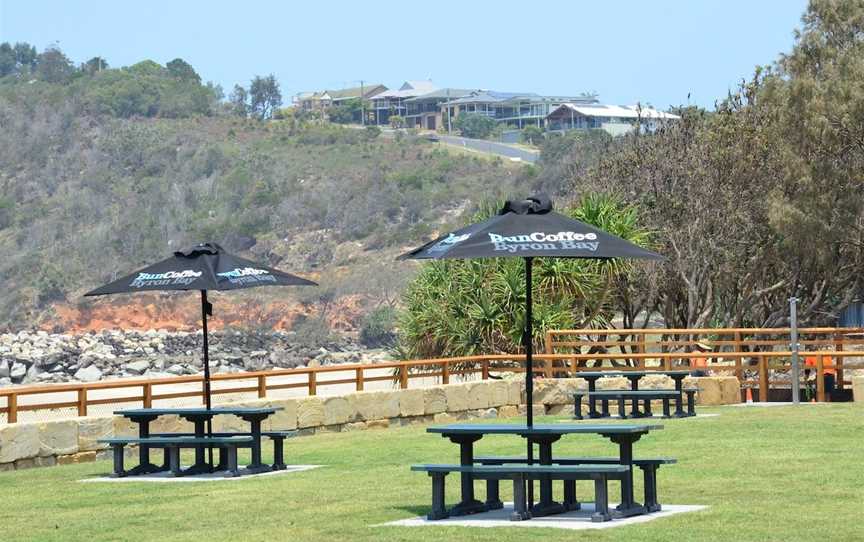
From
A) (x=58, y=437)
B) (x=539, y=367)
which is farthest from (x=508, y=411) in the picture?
(x=58, y=437)

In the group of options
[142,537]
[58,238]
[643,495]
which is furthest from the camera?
[58,238]

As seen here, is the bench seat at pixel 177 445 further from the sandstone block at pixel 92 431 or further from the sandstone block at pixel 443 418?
the sandstone block at pixel 443 418

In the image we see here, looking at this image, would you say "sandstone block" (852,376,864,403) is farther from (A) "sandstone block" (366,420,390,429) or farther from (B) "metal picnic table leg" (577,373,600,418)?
(A) "sandstone block" (366,420,390,429)

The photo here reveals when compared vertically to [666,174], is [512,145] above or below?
above

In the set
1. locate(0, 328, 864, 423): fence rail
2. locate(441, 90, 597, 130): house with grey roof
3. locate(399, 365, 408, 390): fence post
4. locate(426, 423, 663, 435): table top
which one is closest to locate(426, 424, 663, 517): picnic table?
locate(426, 423, 663, 435): table top

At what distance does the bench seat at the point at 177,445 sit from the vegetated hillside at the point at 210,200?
73.7m

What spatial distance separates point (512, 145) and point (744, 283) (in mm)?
117757

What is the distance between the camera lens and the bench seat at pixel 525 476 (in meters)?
11.6

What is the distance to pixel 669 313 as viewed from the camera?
4012cm

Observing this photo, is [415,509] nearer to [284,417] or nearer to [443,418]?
[284,417]

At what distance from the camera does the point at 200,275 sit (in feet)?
53.4

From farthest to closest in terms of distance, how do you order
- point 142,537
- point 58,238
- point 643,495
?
point 58,238, point 643,495, point 142,537

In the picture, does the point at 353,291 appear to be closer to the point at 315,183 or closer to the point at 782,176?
the point at 315,183

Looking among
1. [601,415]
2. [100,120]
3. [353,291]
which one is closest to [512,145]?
[100,120]
